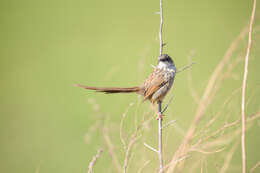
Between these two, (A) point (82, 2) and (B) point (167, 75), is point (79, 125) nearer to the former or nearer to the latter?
(B) point (167, 75)

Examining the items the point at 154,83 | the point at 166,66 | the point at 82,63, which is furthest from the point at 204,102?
the point at 82,63

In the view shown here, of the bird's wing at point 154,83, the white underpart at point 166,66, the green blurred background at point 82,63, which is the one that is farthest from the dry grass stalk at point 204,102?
the green blurred background at point 82,63

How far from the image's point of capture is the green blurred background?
7.59 metres

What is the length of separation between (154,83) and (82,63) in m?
8.41

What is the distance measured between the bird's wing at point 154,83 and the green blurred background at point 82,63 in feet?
7.51

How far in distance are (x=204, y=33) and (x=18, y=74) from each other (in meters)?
7.27

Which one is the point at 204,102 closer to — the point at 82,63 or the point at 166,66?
the point at 166,66

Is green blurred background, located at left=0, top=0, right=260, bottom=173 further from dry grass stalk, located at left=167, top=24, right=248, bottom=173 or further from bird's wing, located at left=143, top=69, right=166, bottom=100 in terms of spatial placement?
dry grass stalk, located at left=167, top=24, right=248, bottom=173

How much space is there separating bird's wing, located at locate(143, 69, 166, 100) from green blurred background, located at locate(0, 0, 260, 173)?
2.29m

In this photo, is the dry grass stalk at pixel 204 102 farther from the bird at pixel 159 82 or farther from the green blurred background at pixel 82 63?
the green blurred background at pixel 82 63

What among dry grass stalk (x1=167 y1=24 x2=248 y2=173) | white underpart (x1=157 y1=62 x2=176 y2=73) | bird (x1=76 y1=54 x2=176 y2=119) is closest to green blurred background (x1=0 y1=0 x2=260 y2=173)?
bird (x1=76 y1=54 x2=176 y2=119)

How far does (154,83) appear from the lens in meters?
3.76

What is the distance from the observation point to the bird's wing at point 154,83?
3.71m

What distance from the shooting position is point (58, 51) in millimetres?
12594
